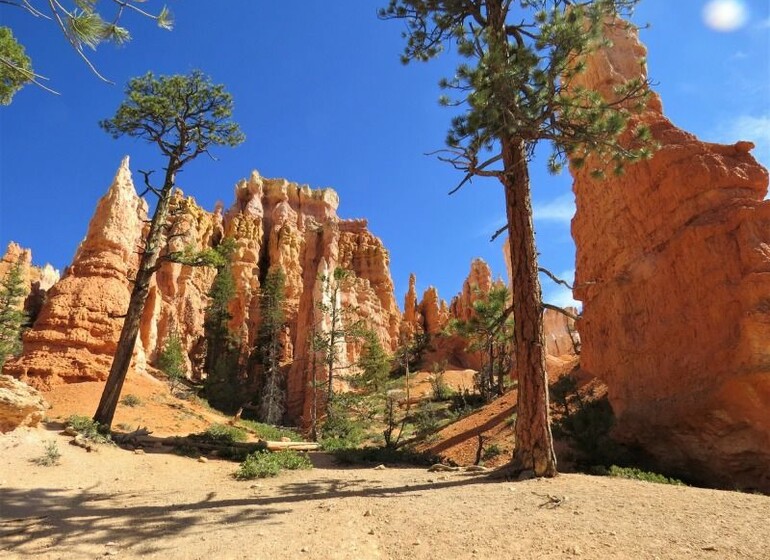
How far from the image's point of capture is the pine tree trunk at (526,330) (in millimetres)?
7832

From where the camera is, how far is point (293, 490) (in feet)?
24.5

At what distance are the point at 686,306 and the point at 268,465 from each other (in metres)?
10.6

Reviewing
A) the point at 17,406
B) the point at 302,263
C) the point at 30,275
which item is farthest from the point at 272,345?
the point at 17,406

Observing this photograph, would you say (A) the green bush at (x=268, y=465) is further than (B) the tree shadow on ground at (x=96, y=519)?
Yes

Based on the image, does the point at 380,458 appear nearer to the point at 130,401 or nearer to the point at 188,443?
the point at 188,443

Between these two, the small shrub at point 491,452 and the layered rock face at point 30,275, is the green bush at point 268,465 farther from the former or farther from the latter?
the layered rock face at point 30,275

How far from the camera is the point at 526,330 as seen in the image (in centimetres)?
841

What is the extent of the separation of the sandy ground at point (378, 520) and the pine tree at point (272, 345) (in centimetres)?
2736

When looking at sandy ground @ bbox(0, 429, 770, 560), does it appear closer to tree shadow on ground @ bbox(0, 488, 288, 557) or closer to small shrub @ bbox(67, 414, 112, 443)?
tree shadow on ground @ bbox(0, 488, 288, 557)

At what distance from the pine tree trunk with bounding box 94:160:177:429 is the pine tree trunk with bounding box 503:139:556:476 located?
10.4 metres

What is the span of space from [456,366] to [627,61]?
40981 millimetres

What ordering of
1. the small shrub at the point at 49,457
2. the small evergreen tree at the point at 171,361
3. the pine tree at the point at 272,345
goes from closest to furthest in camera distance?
1. the small shrub at the point at 49,457
2. the small evergreen tree at the point at 171,361
3. the pine tree at the point at 272,345

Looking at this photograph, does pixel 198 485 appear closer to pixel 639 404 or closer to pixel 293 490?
pixel 293 490

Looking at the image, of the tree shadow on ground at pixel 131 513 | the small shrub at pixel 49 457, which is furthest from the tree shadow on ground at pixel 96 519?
the small shrub at pixel 49 457
